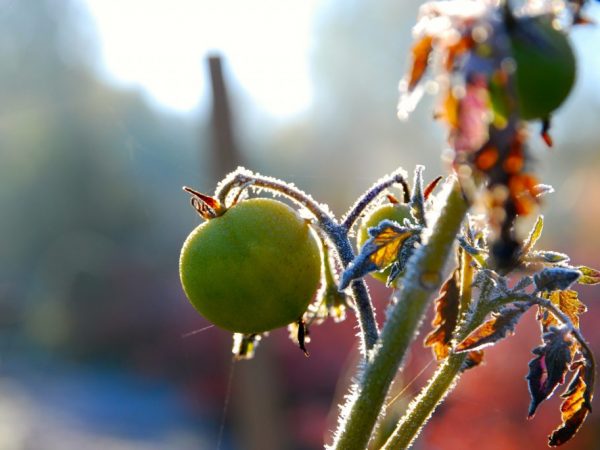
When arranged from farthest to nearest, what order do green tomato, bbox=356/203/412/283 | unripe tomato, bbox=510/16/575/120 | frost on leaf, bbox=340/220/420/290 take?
green tomato, bbox=356/203/412/283, frost on leaf, bbox=340/220/420/290, unripe tomato, bbox=510/16/575/120

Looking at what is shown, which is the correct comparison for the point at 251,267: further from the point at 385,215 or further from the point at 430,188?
the point at 430,188

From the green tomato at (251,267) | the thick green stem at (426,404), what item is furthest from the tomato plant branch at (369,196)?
the thick green stem at (426,404)

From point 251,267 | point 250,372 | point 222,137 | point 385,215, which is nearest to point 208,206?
point 251,267

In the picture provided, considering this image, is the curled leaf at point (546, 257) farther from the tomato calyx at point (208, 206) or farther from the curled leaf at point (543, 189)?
the tomato calyx at point (208, 206)

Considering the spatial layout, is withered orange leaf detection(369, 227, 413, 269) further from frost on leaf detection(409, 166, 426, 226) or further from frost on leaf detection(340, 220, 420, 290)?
frost on leaf detection(409, 166, 426, 226)

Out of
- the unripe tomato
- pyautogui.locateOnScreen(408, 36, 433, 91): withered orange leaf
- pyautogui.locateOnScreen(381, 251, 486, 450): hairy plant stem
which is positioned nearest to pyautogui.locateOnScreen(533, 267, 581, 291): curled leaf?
pyautogui.locateOnScreen(381, 251, 486, 450): hairy plant stem

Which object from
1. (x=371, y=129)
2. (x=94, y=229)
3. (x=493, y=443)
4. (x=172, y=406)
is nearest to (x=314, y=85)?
(x=371, y=129)
